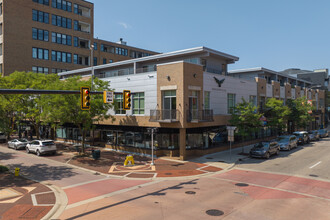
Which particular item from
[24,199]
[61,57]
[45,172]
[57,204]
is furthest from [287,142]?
[61,57]

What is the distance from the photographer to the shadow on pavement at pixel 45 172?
17736 mm

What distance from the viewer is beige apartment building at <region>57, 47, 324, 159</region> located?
23.4 m

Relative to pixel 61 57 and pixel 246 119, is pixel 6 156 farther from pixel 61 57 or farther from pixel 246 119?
pixel 61 57

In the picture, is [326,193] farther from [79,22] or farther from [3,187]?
[79,22]

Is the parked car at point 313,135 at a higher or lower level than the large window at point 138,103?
lower

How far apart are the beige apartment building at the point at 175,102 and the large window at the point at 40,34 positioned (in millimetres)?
24157

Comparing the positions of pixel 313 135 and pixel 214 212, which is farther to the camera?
pixel 313 135

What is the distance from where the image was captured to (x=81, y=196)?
13500mm

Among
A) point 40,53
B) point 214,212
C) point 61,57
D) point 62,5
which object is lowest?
point 214,212

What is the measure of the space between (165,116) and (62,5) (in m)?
41.7

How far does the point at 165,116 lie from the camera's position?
23.4 m

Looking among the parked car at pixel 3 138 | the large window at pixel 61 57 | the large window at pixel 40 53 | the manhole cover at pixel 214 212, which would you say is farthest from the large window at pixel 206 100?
the large window at pixel 40 53

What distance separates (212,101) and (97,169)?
13.9 meters

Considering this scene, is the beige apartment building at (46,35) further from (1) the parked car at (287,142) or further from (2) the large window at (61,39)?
(1) the parked car at (287,142)
